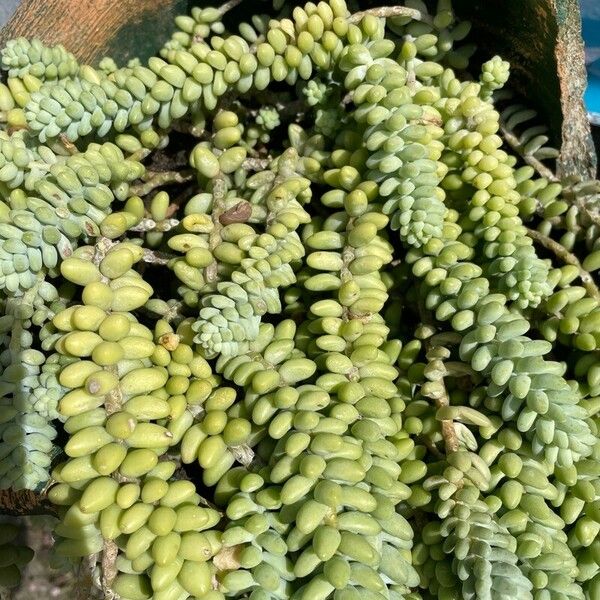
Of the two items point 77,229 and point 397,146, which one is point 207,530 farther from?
point 397,146

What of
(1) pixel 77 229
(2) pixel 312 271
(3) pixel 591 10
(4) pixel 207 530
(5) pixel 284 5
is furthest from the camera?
(3) pixel 591 10

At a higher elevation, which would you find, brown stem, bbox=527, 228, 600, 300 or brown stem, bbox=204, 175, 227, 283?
brown stem, bbox=527, 228, 600, 300

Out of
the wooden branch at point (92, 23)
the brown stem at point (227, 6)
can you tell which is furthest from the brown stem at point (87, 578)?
the brown stem at point (227, 6)

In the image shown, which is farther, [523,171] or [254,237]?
[523,171]

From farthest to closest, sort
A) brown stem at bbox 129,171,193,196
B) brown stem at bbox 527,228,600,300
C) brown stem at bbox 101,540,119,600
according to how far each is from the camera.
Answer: brown stem at bbox 129,171,193,196
brown stem at bbox 527,228,600,300
brown stem at bbox 101,540,119,600

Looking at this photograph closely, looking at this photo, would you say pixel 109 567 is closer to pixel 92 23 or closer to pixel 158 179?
pixel 158 179

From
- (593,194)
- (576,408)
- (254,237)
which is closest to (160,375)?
(254,237)

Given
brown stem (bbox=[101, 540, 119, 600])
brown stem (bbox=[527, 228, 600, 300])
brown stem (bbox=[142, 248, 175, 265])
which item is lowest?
brown stem (bbox=[101, 540, 119, 600])

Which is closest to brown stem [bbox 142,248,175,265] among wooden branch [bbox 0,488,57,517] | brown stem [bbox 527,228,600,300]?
wooden branch [bbox 0,488,57,517]

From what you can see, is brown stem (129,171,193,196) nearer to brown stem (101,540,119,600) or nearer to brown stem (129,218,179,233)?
brown stem (129,218,179,233)
